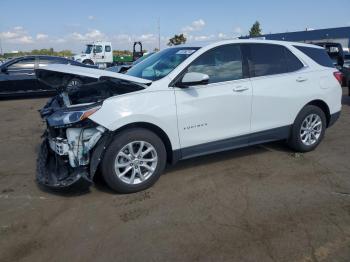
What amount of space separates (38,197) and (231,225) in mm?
2302

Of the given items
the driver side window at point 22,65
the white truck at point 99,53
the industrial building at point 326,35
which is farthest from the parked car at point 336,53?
the white truck at point 99,53

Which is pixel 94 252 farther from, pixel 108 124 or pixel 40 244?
pixel 108 124

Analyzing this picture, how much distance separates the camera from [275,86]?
4.99 meters

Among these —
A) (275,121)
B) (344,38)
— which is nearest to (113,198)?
(275,121)

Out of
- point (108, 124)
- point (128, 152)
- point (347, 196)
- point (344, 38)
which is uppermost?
point (344, 38)

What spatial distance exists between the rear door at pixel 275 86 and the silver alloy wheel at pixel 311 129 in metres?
0.32

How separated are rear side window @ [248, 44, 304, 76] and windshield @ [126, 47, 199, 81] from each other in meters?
0.89

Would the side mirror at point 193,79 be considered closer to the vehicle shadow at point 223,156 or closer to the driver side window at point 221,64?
the driver side window at point 221,64

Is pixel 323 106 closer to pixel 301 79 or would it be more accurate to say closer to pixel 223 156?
pixel 301 79

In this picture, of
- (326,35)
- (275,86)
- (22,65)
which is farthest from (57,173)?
(326,35)

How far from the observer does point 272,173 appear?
4.79m

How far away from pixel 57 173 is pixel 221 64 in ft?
8.14

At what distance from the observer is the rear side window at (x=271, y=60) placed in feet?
16.1

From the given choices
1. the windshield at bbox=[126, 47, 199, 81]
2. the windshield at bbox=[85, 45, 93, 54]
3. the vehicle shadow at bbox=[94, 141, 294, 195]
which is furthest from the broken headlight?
the windshield at bbox=[85, 45, 93, 54]
